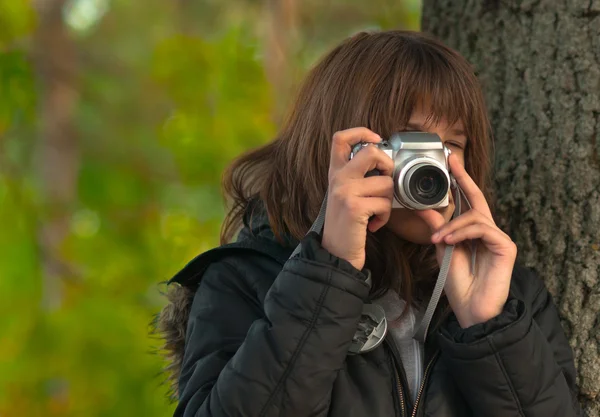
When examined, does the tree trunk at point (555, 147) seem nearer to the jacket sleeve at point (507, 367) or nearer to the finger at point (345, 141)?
the jacket sleeve at point (507, 367)

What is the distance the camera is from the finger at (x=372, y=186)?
1412 mm

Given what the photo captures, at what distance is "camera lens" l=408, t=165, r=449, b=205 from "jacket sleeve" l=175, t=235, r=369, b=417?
0.18 m

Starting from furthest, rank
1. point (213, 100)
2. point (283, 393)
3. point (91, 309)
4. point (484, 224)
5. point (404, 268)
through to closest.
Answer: point (213, 100), point (91, 309), point (404, 268), point (484, 224), point (283, 393)

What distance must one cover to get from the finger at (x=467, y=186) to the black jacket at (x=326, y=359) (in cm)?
19

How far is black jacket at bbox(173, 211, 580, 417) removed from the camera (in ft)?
4.48

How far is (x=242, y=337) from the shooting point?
1.52 metres

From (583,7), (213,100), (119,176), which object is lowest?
(119,176)

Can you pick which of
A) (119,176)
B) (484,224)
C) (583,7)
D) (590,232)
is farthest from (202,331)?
(119,176)

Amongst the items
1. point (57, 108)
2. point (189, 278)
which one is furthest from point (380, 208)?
point (57, 108)

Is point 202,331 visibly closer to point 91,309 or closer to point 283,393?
point 283,393

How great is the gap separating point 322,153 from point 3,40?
113 inches

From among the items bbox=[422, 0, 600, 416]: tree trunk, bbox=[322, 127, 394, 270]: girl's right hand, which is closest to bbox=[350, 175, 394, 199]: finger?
bbox=[322, 127, 394, 270]: girl's right hand

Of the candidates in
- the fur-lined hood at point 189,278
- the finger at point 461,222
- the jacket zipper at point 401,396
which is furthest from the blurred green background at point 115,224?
the finger at point 461,222

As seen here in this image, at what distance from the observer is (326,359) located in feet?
4.51
